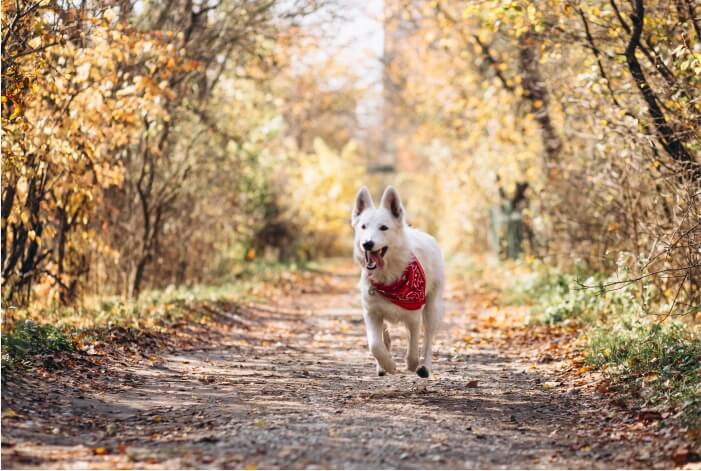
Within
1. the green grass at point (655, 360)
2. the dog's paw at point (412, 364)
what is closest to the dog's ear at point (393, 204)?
the dog's paw at point (412, 364)

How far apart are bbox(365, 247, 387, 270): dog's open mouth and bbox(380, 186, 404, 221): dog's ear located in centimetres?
36

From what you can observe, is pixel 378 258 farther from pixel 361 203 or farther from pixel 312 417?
pixel 312 417

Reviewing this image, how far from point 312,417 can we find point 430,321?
2.21 m

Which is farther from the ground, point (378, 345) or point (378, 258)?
point (378, 258)

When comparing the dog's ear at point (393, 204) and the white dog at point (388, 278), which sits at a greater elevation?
the dog's ear at point (393, 204)

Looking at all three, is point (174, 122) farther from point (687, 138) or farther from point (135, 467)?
point (135, 467)

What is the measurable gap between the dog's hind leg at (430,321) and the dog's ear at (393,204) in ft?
3.39

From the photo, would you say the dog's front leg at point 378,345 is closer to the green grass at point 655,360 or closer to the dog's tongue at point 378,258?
the dog's tongue at point 378,258

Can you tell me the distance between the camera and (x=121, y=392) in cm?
702

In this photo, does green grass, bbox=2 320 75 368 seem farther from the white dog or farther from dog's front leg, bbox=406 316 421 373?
dog's front leg, bbox=406 316 421 373

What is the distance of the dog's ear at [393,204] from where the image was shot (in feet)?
24.1

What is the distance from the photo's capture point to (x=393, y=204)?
7430 mm

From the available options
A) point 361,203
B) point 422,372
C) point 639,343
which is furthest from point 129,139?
point 639,343

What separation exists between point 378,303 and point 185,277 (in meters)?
9.94
